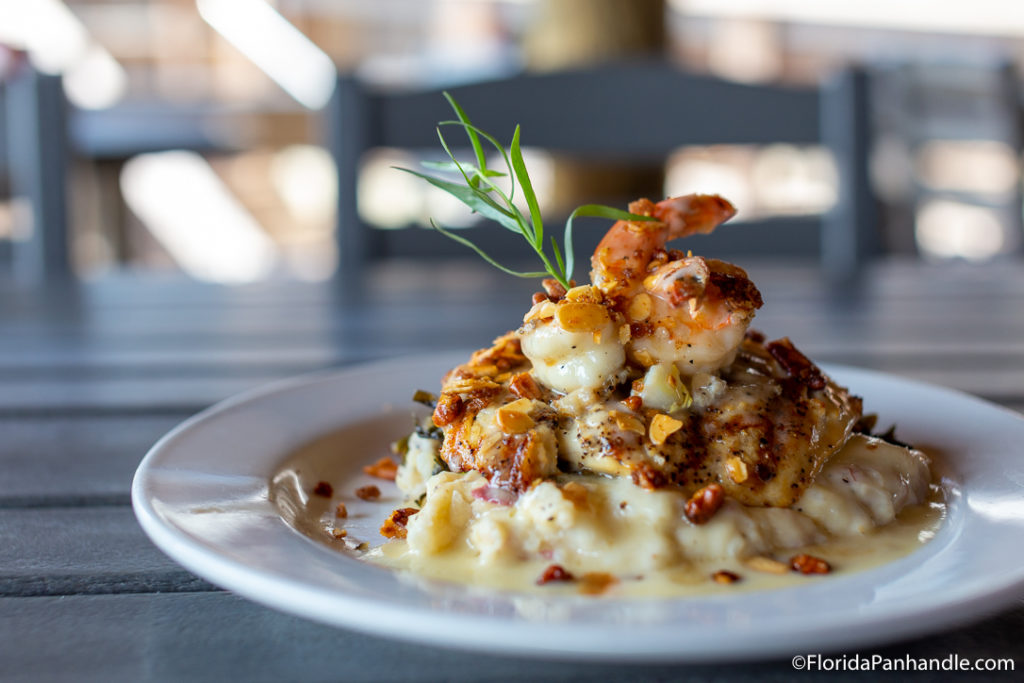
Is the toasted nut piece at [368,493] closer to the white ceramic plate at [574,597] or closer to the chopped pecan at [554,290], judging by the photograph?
the white ceramic plate at [574,597]

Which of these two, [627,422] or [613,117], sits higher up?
[613,117]

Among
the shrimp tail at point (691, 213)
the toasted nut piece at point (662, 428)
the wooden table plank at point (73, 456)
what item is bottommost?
the wooden table plank at point (73, 456)

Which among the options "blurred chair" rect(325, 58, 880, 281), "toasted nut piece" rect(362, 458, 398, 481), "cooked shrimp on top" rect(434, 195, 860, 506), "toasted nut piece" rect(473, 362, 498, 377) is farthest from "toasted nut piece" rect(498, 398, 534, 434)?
"blurred chair" rect(325, 58, 880, 281)

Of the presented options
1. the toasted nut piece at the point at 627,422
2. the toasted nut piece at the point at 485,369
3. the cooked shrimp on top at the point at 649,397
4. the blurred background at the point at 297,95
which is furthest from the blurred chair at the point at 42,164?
the toasted nut piece at the point at 627,422

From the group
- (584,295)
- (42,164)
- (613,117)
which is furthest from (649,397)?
(42,164)

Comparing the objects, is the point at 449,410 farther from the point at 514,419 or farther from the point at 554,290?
the point at 554,290

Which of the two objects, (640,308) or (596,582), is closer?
(596,582)

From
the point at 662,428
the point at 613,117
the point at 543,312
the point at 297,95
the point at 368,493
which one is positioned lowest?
the point at 368,493
